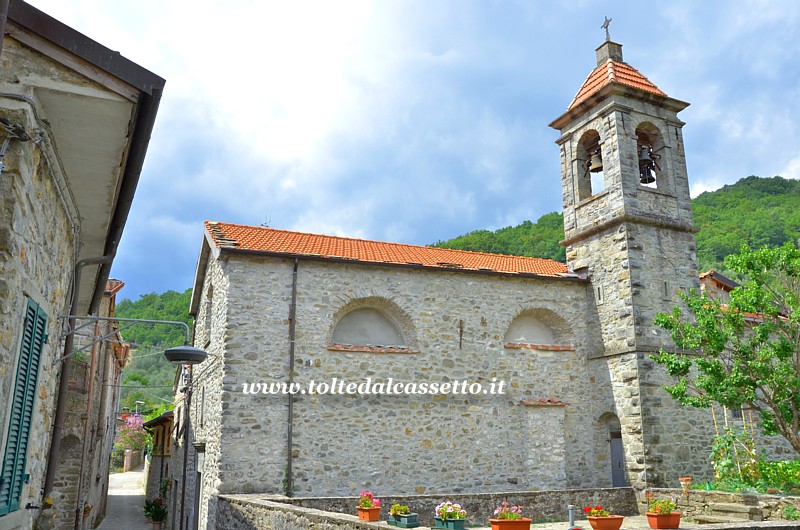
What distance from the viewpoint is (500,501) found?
39.0 feet

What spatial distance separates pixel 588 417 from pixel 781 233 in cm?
2895

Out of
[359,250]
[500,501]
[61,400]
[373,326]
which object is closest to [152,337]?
[359,250]

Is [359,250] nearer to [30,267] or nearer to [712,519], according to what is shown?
[712,519]

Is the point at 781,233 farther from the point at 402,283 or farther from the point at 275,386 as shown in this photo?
the point at 275,386

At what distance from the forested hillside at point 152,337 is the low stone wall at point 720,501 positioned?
37179mm

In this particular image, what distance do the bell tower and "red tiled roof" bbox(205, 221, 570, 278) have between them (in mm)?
1530

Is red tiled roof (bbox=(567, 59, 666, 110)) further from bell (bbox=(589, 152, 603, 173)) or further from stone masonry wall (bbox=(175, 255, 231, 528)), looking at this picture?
stone masonry wall (bbox=(175, 255, 231, 528))

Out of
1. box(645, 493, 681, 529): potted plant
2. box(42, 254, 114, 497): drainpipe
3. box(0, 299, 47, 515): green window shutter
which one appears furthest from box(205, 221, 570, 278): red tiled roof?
box(0, 299, 47, 515): green window shutter

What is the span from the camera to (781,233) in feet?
122

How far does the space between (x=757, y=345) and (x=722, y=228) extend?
104 feet

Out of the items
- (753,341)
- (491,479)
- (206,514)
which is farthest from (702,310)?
(206,514)

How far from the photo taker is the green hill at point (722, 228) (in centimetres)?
3658

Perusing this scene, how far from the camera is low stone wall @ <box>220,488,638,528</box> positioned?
11008 mm

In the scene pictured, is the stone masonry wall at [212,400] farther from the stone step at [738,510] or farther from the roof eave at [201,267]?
the stone step at [738,510]
